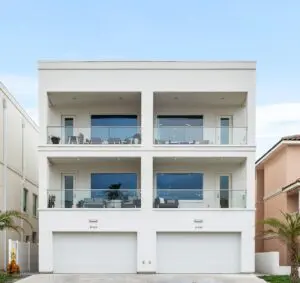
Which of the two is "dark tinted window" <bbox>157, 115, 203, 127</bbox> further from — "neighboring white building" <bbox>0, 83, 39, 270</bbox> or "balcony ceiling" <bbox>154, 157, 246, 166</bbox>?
"neighboring white building" <bbox>0, 83, 39, 270</bbox>

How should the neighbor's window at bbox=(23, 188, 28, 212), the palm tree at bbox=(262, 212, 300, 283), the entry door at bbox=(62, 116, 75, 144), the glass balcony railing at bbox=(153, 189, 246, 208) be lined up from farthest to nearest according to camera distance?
the neighbor's window at bbox=(23, 188, 28, 212), the entry door at bbox=(62, 116, 75, 144), the glass balcony railing at bbox=(153, 189, 246, 208), the palm tree at bbox=(262, 212, 300, 283)

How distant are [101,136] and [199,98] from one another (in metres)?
5.54

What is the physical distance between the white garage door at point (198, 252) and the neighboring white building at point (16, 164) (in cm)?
853

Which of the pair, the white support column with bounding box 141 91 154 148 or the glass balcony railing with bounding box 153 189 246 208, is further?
the white support column with bounding box 141 91 154 148

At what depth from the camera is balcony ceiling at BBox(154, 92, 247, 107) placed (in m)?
34.2

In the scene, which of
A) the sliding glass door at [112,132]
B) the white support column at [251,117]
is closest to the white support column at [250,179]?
the white support column at [251,117]

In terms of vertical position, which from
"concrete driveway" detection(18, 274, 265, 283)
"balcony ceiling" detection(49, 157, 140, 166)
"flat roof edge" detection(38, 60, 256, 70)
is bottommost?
"concrete driveway" detection(18, 274, 265, 283)

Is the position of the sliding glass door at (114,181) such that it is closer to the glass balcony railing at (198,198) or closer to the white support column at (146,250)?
the glass balcony railing at (198,198)

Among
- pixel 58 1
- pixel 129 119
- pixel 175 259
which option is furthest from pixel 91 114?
pixel 58 1

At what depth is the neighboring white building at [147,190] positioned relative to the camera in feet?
107

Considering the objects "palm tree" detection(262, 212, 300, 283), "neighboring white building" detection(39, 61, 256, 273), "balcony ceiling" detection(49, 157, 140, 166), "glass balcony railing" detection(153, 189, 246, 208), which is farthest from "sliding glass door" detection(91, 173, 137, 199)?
"palm tree" detection(262, 212, 300, 283)

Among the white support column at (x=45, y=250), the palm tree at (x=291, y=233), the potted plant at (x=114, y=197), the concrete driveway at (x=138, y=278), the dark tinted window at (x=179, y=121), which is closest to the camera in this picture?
the palm tree at (x=291, y=233)

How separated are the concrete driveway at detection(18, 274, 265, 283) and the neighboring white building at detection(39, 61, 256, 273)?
168cm

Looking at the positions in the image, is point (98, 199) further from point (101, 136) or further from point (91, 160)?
point (101, 136)
